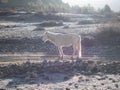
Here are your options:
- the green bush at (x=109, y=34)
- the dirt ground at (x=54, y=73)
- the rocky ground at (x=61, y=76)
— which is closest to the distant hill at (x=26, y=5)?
the green bush at (x=109, y=34)

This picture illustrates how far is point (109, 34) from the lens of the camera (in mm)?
28312

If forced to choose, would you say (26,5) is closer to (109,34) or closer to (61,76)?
(109,34)

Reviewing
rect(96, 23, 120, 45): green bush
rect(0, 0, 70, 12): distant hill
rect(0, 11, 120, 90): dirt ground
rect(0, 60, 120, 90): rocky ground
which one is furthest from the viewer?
rect(0, 0, 70, 12): distant hill

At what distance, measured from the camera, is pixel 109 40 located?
2695 cm

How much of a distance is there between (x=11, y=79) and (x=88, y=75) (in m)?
3.67

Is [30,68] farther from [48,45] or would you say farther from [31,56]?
[48,45]

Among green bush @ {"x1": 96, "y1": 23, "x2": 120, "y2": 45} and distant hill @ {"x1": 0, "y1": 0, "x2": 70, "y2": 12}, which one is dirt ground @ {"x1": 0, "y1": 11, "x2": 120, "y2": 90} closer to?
green bush @ {"x1": 96, "y1": 23, "x2": 120, "y2": 45}

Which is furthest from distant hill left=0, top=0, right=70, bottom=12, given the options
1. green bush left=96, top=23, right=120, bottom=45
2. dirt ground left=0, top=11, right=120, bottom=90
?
dirt ground left=0, top=11, right=120, bottom=90

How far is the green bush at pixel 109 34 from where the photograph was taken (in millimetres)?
26719

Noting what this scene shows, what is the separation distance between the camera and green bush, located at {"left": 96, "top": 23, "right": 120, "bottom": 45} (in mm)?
26719

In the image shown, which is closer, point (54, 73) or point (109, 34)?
point (54, 73)

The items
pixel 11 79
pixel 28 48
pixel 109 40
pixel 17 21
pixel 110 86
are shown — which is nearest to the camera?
pixel 110 86

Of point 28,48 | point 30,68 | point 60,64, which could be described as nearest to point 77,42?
point 60,64

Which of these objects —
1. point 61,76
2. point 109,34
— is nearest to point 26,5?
point 109,34
